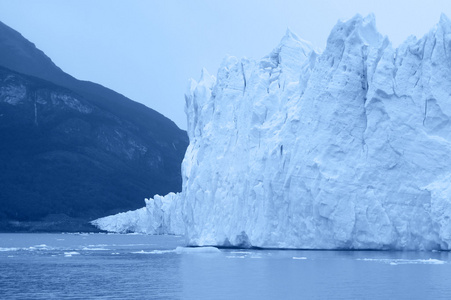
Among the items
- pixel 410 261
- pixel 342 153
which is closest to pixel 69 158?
pixel 342 153

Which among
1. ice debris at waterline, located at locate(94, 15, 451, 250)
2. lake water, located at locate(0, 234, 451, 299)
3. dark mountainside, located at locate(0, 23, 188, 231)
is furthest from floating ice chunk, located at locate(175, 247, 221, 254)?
dark mountainside, located at locate(0, 23, 188, 231)

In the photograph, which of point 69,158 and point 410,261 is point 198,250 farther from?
point 69,158

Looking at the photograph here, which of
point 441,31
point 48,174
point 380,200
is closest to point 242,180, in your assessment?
point 380,200

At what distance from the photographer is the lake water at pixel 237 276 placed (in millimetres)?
20922

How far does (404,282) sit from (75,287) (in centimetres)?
1051

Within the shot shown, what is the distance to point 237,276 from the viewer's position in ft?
84.4

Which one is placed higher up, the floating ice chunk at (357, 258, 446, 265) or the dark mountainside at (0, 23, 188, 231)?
the dark mountainside at (0, 23, 188, 231)

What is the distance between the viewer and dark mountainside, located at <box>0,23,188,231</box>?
4277 inches

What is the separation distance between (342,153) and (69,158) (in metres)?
94.3

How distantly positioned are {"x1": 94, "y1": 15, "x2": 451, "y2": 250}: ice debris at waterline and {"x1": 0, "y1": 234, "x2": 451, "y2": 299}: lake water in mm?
1774

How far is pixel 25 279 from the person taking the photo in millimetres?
25031

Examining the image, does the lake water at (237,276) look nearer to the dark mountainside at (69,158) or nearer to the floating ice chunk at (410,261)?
the floating ice chunk at (410,261)

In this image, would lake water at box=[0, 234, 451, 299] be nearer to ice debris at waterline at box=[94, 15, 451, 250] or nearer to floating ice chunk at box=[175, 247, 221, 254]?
ice debris at waterline at box=[94, 15, 451, 250]

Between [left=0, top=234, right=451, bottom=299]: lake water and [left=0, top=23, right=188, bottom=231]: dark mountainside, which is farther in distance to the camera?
[left=0, top=23, right=188, bottom=231]: dark mountainside
